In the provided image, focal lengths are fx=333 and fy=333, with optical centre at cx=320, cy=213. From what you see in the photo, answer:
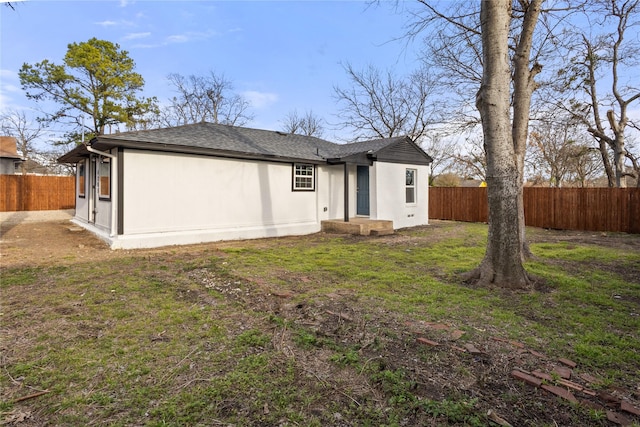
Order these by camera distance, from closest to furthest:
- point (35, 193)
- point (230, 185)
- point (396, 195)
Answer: point (230, 185), point (396, 195), point (35, 193)

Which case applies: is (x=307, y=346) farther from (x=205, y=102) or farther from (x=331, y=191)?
(x=205, y=102)

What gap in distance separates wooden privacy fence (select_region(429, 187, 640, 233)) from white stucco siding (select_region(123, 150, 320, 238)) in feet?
23.7

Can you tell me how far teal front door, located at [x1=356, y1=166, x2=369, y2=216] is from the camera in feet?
40.6

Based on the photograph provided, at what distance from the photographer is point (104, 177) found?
912 centimetres

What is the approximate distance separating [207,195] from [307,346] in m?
7.08

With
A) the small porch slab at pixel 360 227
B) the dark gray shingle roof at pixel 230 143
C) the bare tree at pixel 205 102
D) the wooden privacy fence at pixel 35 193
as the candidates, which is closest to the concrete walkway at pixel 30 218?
the wooden privacy fence at pixel 35 193

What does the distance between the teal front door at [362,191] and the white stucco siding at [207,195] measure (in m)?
2.01

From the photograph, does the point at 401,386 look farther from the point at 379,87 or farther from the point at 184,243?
the point at 379,87

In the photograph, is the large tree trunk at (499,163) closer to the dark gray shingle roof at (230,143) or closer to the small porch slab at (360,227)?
the small porch slab at (360,227)

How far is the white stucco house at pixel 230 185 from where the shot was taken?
7957mm

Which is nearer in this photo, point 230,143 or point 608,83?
point 230,143

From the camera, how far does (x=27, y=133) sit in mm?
26578

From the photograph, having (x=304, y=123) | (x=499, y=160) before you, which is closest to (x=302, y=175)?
(x=499, y=160)

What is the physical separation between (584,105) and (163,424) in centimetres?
2065
